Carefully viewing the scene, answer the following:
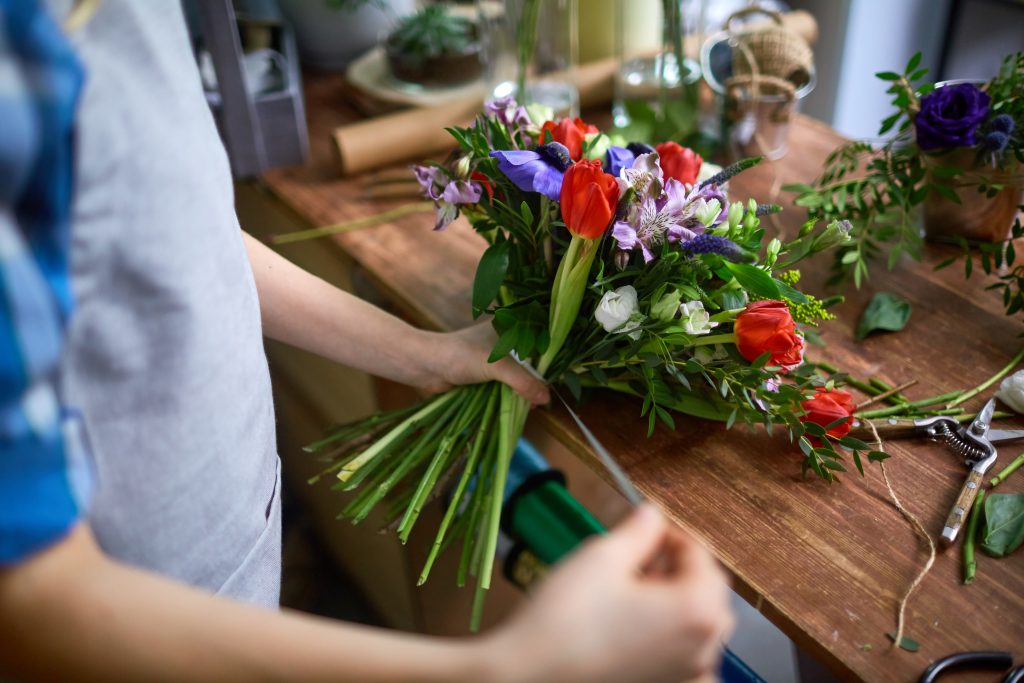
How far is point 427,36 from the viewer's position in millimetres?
1281

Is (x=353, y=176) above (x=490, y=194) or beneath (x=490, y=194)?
beneath

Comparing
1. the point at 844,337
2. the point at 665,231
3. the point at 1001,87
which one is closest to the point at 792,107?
the point at 1001,87

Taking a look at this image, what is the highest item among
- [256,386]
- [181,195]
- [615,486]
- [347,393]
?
[181,195]

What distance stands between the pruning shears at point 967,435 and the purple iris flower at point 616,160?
309 millimetres

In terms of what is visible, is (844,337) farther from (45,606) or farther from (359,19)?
(359,19)

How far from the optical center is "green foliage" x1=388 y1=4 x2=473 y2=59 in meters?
1.28

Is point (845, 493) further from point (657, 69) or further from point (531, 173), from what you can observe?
point (657, 69)

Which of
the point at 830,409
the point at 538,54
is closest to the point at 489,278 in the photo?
the point at 830,409

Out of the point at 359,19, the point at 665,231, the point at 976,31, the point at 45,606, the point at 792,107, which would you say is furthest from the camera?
the point at 976,31

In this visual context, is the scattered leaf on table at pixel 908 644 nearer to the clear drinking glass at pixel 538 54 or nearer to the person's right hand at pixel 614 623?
the person's right hand at pixel 614 623

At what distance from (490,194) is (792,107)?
569 mm

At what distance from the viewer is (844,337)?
33.1 inches

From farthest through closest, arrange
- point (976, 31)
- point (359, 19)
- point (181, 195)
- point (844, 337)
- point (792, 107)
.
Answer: point (976, 31) → point (359, 19) → point (792, 107) → point (844, 337) → point (181, 195)

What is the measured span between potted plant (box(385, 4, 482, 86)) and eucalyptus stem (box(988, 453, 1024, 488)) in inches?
38.1
